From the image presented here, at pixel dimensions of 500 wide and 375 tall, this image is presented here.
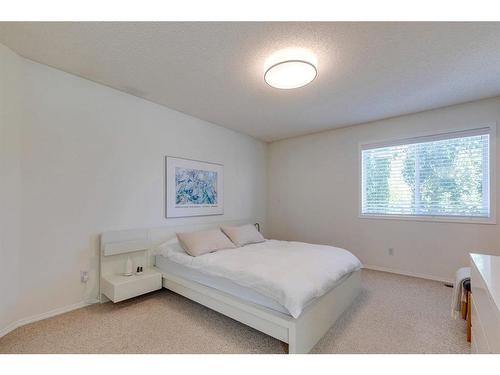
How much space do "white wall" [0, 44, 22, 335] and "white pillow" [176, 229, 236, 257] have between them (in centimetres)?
152

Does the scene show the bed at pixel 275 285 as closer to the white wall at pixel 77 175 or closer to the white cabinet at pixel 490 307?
the white wall at pixel 77 175

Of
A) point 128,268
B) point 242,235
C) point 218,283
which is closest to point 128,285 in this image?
point 128,268

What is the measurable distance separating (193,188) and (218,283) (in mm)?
1710

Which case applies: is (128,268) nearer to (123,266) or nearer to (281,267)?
(123,266)

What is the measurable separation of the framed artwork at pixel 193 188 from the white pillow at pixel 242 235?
0.57m

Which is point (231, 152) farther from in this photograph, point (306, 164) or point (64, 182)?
point (64, 182)

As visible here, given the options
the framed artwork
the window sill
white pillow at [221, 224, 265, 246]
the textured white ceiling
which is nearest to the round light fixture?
the textured white ceiling

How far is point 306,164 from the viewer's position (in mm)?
4559

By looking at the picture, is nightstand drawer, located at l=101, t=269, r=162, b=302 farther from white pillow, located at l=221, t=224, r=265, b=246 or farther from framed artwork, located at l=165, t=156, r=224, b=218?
white pillow, located at l=221, t=224, r=265, b=246

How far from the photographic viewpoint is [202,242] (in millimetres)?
2859

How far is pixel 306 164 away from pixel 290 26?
3057mm

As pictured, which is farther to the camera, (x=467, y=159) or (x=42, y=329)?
(x=467, y=159)

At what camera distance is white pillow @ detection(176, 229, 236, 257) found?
276 centimetres
